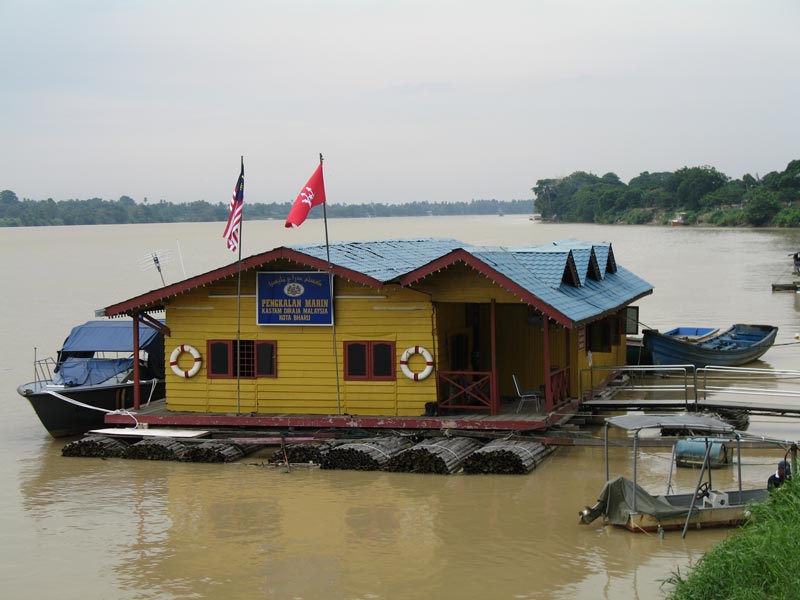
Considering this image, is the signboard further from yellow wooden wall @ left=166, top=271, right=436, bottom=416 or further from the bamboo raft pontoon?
the bamboo raft pontoon

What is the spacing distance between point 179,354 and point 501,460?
24.2 ft

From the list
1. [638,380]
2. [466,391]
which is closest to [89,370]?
[466,391]

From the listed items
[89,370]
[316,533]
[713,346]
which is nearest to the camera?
[316,533]

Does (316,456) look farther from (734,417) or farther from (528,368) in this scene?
(734,417)

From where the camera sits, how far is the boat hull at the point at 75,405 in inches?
926

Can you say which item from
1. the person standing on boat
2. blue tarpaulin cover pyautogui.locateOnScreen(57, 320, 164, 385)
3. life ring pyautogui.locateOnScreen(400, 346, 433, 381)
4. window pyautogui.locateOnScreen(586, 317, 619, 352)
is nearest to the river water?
the person standing on boat

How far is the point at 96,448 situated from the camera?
21750 mm

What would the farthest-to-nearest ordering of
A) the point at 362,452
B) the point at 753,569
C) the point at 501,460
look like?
1. the point at 362,452
2. the point at 501,460
3. the point at 753,569

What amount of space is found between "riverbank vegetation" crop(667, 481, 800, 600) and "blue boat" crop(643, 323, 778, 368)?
17.4 meters

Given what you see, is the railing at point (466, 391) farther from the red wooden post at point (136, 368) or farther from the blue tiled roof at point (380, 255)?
the red wooden post at point (136, 368)

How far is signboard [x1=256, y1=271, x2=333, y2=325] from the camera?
2181 cm

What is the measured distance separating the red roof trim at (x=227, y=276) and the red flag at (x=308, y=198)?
43.6 inches

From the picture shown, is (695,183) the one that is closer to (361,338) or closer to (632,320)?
(632,320)

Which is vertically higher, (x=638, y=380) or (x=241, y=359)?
(x=241, y=359)
